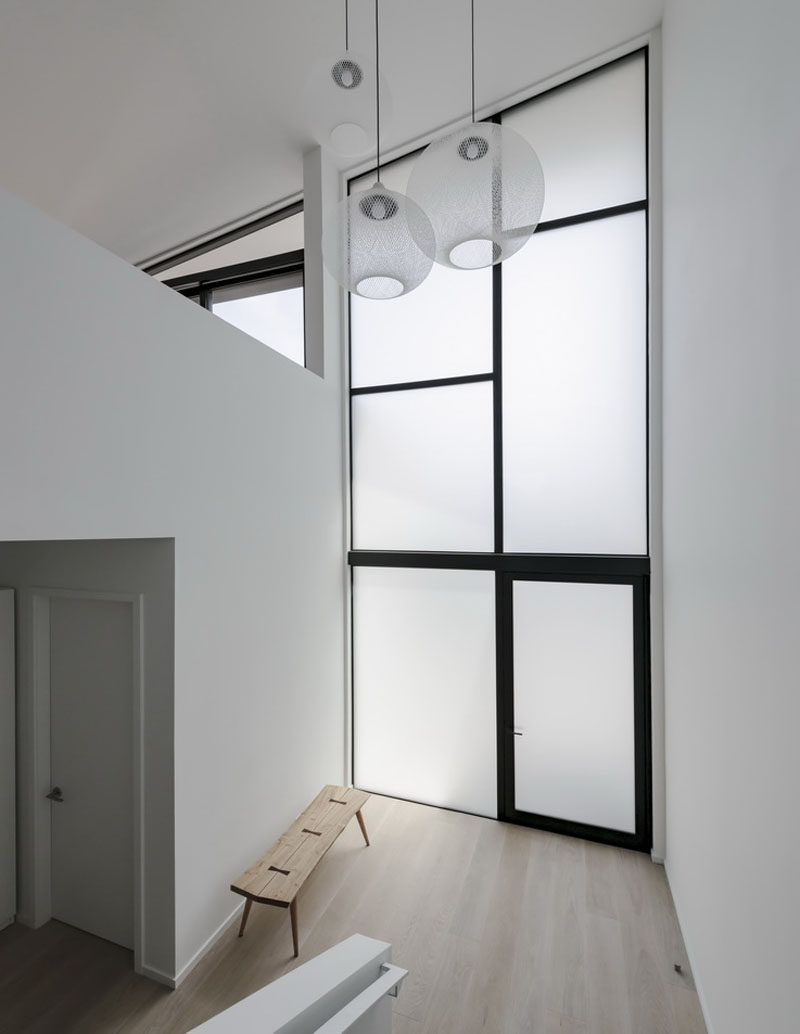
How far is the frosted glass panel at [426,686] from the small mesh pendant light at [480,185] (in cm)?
256

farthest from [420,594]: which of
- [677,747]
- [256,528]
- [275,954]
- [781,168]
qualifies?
[781,168]

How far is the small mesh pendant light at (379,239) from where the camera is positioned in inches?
58.3

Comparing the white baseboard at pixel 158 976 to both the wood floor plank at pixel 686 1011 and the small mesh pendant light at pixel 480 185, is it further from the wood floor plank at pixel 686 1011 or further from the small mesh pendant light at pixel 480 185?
the small mesh pendant light at pixel 480 185

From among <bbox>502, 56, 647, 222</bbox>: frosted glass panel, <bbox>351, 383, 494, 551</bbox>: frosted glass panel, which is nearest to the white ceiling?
<bbox>502, 56, 647, 222</bbox>: frosted glass panel

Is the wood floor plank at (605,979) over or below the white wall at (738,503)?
below

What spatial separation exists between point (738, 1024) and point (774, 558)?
154cm

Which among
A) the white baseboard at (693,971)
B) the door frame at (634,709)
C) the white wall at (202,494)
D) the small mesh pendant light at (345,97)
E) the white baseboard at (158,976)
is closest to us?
the small mesh pendant light at (345,97)

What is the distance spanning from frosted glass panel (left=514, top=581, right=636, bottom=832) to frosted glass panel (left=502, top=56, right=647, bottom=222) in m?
2.56

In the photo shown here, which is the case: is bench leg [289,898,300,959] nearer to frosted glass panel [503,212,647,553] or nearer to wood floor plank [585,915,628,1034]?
wood floor plank [585,915,628,1034]

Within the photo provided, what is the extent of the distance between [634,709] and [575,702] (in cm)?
36

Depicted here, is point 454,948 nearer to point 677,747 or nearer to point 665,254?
point 677,747

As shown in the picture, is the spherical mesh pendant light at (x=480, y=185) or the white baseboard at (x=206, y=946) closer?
the spherical mesh pendant light at (x=480, y=185)

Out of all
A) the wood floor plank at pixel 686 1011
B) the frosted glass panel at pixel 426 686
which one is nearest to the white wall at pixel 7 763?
the frosted glass panel at pixel 426 686

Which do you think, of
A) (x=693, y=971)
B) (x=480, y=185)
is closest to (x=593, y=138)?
(x=480, y=185)
